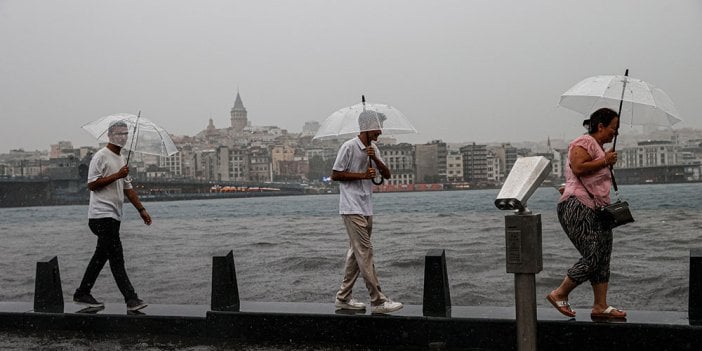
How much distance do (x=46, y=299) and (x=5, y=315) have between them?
399 millimetres

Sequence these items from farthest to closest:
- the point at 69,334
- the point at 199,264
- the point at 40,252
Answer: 1. the point at 40,252
2. the point at 199,264
3. the point at 69,334

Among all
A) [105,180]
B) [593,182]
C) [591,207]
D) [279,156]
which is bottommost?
[591,207]

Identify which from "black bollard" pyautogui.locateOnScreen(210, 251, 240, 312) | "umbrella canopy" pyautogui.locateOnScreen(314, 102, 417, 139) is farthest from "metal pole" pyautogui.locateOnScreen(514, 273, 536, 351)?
"black bollard" pyautogui.locateOnScreen(210, 251, 240, 312)

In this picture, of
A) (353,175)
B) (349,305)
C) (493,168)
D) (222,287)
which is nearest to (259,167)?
(493,168)

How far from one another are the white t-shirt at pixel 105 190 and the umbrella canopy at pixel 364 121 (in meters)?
1.81

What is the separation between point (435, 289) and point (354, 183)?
1072 mm

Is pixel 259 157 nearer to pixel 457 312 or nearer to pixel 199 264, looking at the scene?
pixel 199 264

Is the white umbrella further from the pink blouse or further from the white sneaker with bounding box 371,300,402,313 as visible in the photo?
the pink blouse

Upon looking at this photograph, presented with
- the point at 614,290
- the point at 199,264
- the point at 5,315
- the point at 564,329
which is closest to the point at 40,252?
the point at 199,264

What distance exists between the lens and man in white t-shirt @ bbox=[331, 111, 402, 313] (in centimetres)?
651

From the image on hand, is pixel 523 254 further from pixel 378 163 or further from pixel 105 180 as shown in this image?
pixel 105 180

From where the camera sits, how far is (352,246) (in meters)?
6.61

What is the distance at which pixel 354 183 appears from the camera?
6602mm

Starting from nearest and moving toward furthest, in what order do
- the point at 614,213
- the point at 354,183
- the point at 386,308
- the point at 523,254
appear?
1. the point at 523,254
2. the point at 614,213
3. the point at 386,308
4. the point at 354,183
